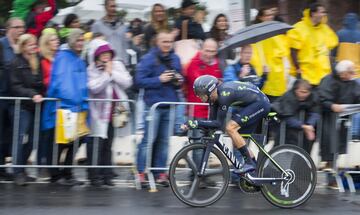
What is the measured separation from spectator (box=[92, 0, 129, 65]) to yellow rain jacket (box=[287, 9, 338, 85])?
2.54 metres

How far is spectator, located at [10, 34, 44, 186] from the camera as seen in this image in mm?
10484

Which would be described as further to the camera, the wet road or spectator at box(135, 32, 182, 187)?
spectator at box(135, 32, 182, 187)

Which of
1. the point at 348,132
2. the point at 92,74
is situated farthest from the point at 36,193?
the point at 348,132

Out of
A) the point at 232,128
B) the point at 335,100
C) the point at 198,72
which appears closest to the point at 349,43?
the point at 335,100

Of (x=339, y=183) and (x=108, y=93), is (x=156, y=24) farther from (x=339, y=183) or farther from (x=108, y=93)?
(x=339, y=183)

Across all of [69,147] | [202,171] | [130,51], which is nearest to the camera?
[202,171]

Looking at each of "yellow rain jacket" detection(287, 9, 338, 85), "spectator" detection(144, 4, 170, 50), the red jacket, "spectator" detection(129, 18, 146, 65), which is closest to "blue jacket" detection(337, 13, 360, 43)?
"yellow rain jacket" detection(287, 9, 338, 85)

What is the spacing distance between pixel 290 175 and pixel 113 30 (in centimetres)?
418

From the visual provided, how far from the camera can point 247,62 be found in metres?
10.8

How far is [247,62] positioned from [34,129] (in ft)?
9.48

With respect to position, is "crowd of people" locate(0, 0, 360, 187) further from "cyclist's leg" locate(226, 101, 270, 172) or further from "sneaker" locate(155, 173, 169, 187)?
"cyclist's leg" locate(226, 101, 270, 172)

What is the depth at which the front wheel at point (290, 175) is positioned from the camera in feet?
31.3

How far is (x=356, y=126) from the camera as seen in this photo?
10828 mm

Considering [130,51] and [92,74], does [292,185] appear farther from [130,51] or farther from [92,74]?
[130,51]
